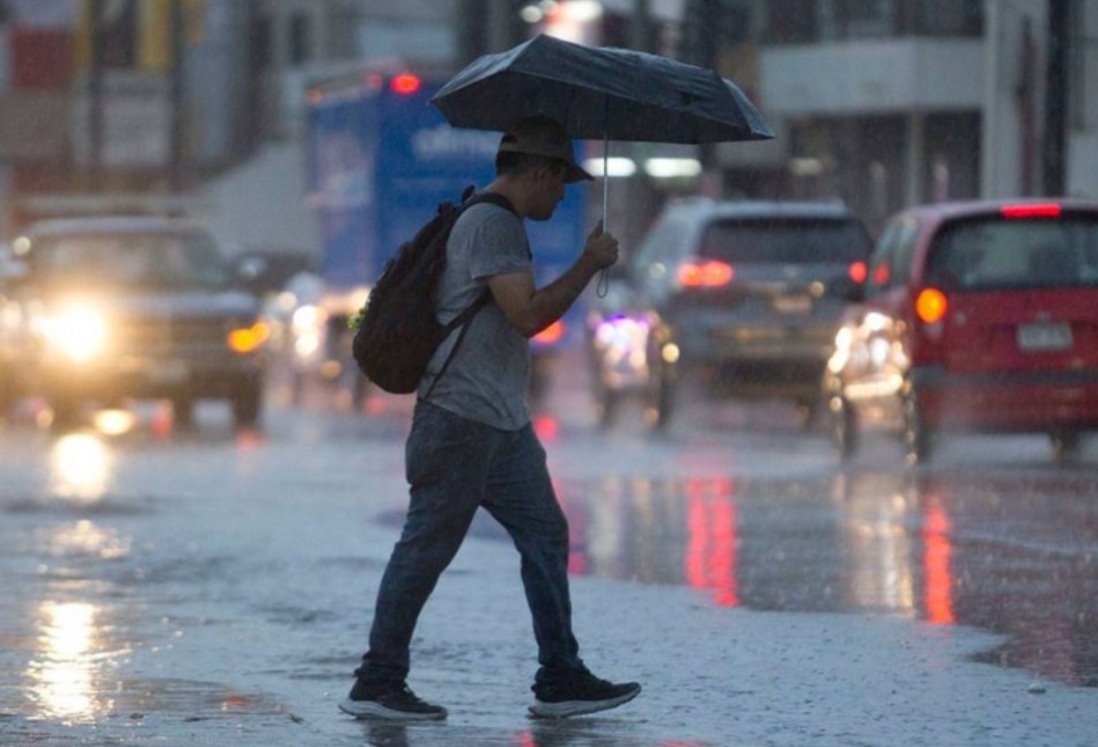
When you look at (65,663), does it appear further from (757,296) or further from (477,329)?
(757,296)

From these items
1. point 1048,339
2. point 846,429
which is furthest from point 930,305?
point 846,429

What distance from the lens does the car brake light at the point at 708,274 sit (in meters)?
23.9

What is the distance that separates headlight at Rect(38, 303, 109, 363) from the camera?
82.5 ft

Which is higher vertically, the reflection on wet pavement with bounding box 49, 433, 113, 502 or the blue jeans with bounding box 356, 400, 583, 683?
the blue jeans with bounding box 356, 400, 583, 683

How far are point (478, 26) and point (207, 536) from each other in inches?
1315

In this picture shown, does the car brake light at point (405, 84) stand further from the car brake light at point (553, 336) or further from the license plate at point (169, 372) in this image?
the license plate at point (169, 372)

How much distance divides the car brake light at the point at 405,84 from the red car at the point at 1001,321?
12070 mm

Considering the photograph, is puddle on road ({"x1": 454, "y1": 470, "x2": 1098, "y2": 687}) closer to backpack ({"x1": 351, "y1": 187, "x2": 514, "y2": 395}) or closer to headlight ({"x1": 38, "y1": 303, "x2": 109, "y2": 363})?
backpack ({"x1": 351, "y1": 187, "x2": 514, "y2": 395})

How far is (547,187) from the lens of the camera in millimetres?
9055

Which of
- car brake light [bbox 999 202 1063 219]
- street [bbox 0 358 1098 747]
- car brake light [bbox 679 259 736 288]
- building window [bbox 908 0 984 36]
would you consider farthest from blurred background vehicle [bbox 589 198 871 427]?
building window [bbox 908 0 984 36]

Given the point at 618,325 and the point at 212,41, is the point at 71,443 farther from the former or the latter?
the point at 212,41

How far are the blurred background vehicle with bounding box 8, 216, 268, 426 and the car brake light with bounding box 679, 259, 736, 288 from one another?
3959mm

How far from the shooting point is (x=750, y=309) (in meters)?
24.0

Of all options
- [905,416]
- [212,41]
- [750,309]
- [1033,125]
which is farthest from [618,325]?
[212,41]
